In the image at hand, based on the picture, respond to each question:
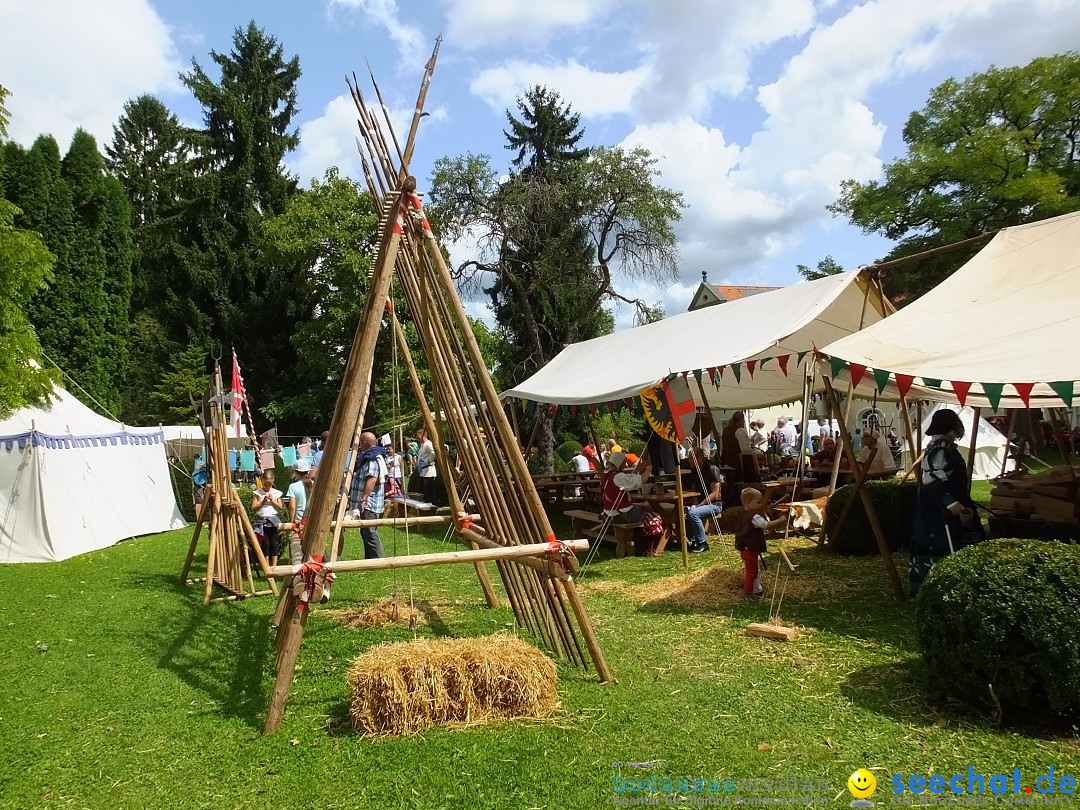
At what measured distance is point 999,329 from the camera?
5.70m

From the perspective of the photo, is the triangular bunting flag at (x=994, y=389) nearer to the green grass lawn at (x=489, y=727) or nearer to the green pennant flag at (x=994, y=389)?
the green pennant flag at (x=994, y=389)

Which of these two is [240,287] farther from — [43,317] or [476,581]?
[476,581]

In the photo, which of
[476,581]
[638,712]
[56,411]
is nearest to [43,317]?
[56,411]

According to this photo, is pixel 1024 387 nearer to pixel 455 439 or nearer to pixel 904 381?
pixel 904 381

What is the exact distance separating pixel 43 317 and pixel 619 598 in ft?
77.3

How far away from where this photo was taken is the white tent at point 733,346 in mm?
8422

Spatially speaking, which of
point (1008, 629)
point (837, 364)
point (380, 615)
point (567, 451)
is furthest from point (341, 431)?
point (567, 451)

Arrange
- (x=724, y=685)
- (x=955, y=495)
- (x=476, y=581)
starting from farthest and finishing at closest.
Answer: (x=476, y=581) < (x=955, y=495) < (x=724, y=685)

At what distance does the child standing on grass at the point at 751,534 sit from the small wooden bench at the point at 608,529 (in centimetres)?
239

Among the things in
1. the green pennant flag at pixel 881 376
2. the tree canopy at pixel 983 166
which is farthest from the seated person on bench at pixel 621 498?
the tree canopy at pixel 983 166

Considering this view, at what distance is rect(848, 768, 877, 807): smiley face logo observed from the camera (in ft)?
9.57

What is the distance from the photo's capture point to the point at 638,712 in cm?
387

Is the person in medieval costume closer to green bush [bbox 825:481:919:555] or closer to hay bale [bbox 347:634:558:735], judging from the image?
green bush [bbox 825:481:919:555]

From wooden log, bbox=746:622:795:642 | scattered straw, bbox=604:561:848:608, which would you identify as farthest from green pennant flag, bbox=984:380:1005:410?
scattered straw, bbox=604:561:848:608
